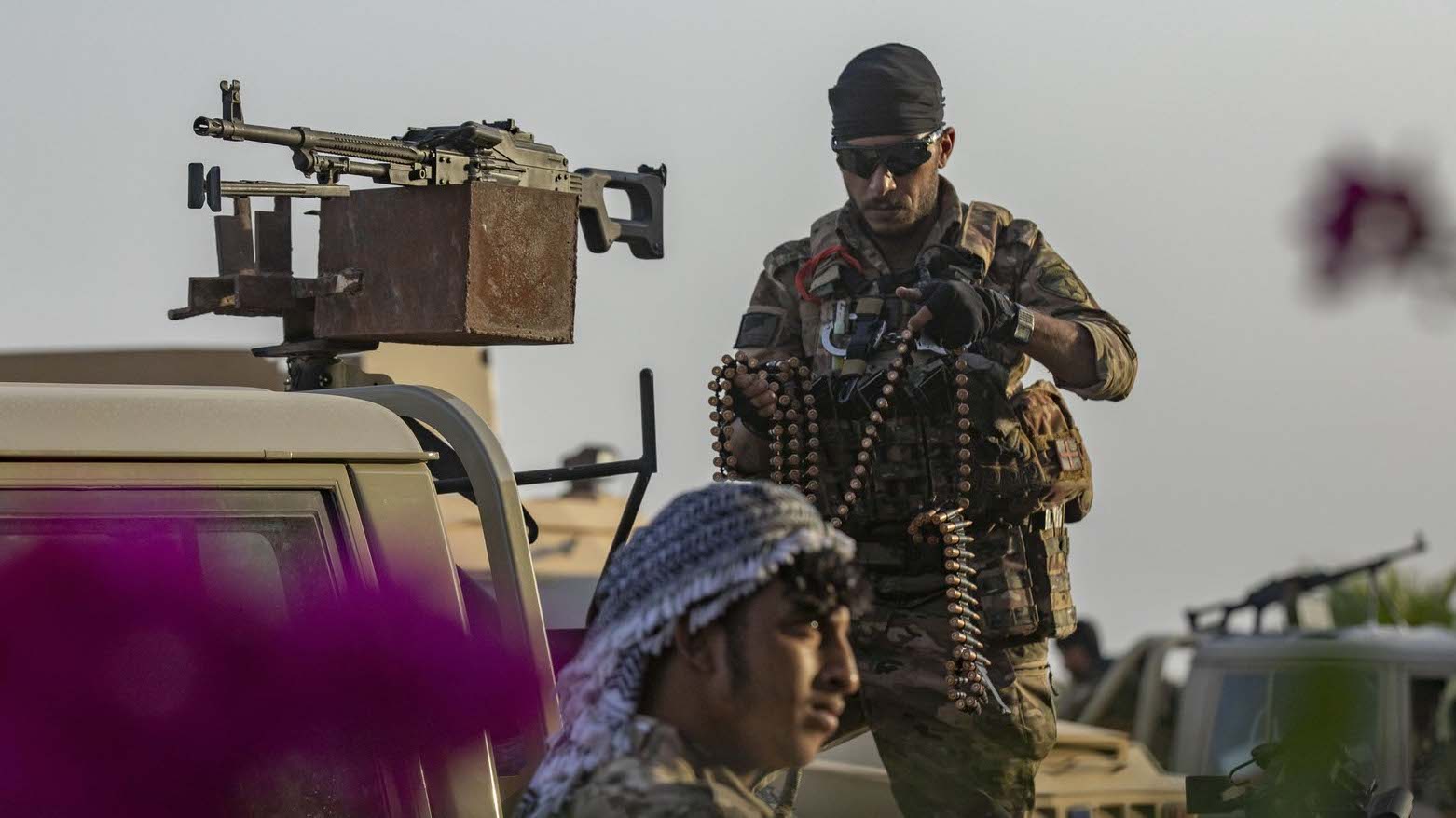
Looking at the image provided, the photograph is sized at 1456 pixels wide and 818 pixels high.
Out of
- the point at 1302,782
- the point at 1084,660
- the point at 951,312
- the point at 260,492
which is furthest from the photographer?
the point at 1084,660

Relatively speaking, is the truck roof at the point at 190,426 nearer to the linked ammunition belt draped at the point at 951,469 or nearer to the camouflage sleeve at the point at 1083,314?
the linked ammunition belt draped at the point at 951,469

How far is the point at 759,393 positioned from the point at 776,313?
30 centimetres

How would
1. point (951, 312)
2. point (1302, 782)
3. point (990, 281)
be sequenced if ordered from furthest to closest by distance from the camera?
point (990, 281), point (951, 312), point (1302, 782)

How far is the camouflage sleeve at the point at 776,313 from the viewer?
4668 mm

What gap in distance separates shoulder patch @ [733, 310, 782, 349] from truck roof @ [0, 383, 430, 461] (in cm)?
146

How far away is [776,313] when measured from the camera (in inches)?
184

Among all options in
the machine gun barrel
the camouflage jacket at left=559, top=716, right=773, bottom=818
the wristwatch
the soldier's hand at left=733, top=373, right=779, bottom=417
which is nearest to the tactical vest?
the soldier's hand at left=733, top=373, right=779, bottom=417

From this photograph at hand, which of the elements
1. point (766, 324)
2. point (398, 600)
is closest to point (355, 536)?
point (398, 600)

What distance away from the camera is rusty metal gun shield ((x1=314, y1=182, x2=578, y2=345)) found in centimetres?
426

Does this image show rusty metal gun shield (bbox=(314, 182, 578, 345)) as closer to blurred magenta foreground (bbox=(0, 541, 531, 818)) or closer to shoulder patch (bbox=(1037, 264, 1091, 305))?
shoulder patch (bbox=(1037, 264, 1091, 305))

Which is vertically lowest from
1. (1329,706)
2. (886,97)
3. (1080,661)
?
(1080,661)

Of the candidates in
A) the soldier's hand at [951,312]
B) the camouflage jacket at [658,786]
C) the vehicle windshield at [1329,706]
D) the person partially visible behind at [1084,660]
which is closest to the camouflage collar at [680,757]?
the camouflage jacket at [658,786]

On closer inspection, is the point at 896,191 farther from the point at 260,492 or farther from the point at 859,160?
the point at 260,492

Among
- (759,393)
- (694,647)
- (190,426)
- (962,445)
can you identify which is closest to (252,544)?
(190,426)
